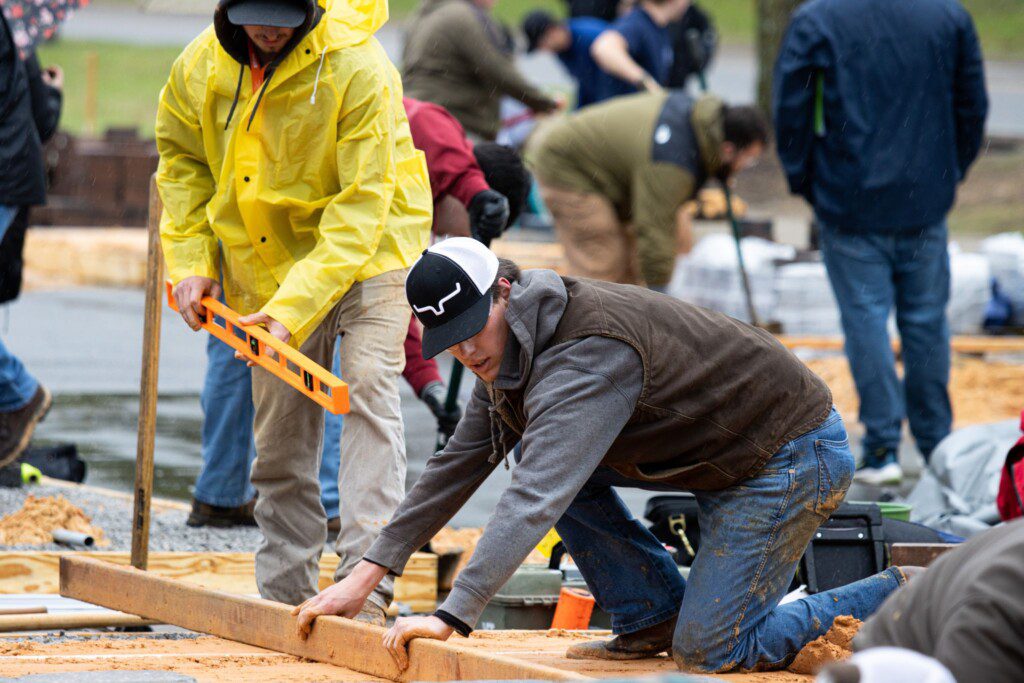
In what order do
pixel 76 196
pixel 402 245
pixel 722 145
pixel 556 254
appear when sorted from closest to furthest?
pixel 402 245, pixel 722 145, pixel 556 254, pixel 76 196

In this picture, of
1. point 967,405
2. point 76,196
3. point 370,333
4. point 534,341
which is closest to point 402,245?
point 370,333

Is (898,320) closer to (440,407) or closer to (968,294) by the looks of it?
(440,407)

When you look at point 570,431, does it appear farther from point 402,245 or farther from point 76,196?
point 76,196

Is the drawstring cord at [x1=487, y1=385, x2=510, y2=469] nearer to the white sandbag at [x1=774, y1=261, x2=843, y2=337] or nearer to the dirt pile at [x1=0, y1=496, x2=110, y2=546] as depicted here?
the dirt pile at [x1=0, y1=496, x2=110, y2=546]

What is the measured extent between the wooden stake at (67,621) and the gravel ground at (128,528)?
2.86 feet

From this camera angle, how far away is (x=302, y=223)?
4.99 metres

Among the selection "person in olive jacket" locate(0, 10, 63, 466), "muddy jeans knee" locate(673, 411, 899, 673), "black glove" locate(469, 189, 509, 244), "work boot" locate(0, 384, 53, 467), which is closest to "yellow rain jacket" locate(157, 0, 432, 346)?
"black glove" locate(469, 189, 509, 244)

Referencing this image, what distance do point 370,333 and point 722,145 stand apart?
447 centimetres

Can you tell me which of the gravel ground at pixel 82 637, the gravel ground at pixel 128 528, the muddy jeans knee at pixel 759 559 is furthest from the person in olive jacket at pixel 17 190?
the muddy jeans knee at pixel 759 559

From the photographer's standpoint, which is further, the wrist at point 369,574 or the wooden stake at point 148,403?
the wooden stake at point 148,403

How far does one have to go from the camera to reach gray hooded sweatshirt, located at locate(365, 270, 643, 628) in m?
3.74

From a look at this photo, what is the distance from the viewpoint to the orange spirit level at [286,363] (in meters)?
4.54

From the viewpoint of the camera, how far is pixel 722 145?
29.3 ft

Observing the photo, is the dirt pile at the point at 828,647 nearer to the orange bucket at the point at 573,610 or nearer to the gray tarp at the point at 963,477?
the orange bucket at the point at 573,610
